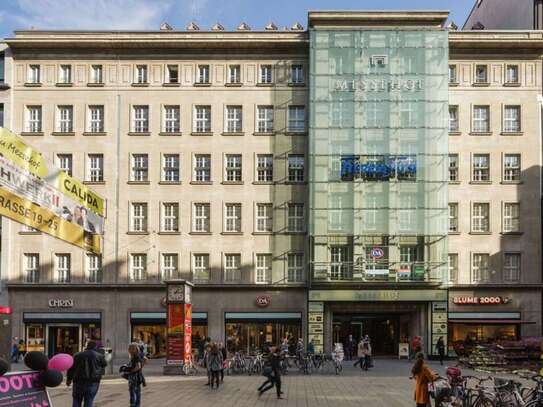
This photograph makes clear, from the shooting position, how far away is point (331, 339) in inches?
1901

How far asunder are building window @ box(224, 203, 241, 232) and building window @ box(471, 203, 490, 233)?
15.7 meters

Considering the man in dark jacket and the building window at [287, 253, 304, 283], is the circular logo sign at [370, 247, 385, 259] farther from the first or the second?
the man in dark jacket

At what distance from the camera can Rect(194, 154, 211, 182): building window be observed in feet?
163

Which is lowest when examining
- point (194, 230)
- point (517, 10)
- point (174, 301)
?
point (174, 301)

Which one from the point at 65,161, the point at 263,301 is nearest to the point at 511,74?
the point at 263,301

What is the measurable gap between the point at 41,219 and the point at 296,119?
2953 cm

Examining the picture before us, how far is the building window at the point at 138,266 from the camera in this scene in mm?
48875

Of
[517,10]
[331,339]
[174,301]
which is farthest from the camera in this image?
[517,10]

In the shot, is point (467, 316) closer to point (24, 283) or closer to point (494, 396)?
point (24, 283)

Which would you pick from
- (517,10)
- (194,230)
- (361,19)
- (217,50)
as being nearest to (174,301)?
(194,230)

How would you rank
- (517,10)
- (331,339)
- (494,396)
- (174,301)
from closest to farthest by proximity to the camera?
(494,396) → (174,301) → (331,339) → (517,10)

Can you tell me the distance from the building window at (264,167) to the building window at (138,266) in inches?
370

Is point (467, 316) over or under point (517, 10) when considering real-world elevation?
under

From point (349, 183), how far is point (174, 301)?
60.4ft
